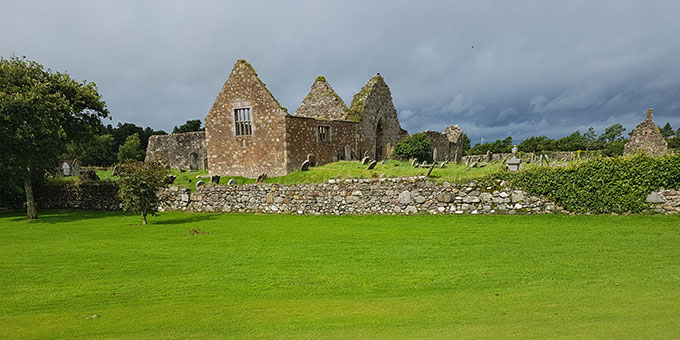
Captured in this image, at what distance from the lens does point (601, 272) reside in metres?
6.32

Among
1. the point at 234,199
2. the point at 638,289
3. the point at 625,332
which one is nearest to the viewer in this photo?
the point at 625,332

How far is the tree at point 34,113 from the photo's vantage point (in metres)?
16.1

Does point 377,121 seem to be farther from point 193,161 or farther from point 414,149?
point 193,161

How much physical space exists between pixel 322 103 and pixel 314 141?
6.03m

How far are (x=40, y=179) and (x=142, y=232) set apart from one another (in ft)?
56.8

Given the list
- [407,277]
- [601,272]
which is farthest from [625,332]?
[407,277]

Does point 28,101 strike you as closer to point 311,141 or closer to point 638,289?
point 311,141

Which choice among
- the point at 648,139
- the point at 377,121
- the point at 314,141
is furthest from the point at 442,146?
the point at 314,141

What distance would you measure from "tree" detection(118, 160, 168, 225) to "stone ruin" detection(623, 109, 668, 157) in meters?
30.7

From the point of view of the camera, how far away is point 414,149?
89.3 feet

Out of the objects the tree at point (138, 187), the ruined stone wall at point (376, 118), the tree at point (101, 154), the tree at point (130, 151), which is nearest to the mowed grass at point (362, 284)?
the tree at point (138, 187)

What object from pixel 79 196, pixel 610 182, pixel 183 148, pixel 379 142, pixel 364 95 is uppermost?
pixel 364 95

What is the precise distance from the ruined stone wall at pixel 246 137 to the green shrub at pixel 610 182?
14.0m

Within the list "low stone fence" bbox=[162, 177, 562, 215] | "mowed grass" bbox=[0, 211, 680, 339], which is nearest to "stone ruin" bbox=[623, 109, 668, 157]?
"low stone fence" bbox=[162, 177, 562, 215]
